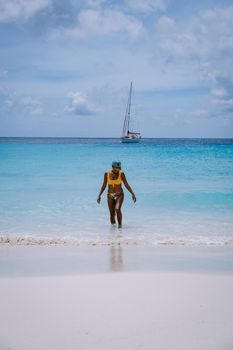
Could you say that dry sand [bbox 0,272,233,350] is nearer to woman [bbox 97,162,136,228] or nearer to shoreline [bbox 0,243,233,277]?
shoreline [bbox 0,243,233,277]

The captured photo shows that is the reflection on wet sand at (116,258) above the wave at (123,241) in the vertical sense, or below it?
above

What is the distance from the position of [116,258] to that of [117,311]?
7.21 ft

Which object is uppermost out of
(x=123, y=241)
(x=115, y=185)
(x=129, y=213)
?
(x=115, y=185)

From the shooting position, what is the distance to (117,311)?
13.3ft

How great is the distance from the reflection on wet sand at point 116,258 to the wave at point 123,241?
0.32 m

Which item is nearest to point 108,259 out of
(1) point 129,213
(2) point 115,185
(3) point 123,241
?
(3) point 123,241

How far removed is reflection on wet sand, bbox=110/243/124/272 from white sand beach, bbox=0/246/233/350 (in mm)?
434

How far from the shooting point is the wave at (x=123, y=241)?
24.4 ft

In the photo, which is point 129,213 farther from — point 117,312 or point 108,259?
point 117,312

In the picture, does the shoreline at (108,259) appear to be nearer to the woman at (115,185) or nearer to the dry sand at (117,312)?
the dry sand at (117,312)

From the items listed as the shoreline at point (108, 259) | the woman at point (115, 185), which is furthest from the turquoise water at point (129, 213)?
the shoreline at point (108, 259)

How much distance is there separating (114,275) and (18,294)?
1269 mm

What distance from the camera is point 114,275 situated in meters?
5.20

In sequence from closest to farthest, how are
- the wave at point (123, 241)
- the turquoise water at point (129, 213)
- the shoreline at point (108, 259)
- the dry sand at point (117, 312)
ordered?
the dry sand at point (117, 312), the shoreline at point (108, 259), the wave at point (123, 241), the turquoise water at point (129, 213)
